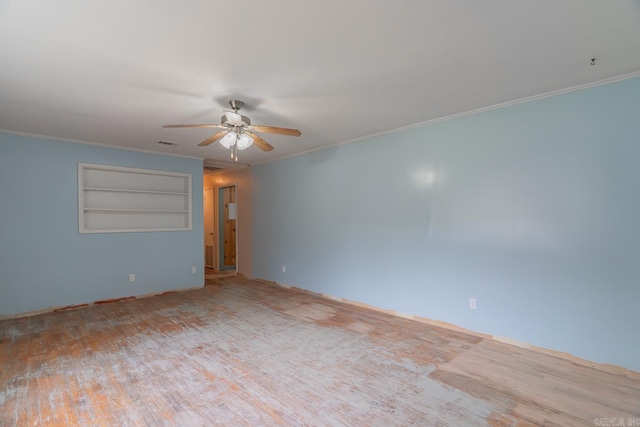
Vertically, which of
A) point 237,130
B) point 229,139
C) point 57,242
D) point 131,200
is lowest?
point 57,242

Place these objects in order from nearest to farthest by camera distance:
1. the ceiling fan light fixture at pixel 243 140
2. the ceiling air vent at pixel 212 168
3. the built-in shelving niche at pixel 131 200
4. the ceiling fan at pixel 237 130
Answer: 1. the ceiling fan at pixel 237 130
2. the ceiling fan light fixture at pixel 243 140
3. the built-in shelving niche at pixel 131 200
4. the ceiling air vent at pixel 212 168

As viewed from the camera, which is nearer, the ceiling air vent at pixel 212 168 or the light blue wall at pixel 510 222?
the light blue wall at pixel 510 222

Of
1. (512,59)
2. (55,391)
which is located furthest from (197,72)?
(55,391)

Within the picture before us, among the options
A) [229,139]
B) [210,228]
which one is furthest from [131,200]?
[229,139]

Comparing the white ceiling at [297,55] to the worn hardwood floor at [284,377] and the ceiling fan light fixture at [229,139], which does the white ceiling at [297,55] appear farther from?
the worn hardwood floor at [284,377]

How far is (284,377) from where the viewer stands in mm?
2465

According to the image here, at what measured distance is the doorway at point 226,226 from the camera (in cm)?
732

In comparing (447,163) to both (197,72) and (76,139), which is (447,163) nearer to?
(197,72)

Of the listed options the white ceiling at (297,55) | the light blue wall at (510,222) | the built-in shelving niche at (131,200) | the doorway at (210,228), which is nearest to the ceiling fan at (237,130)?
the white ceiling at (297,55)

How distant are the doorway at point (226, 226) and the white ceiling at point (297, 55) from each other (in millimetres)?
3916

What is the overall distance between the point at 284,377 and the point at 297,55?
2480 millimetres

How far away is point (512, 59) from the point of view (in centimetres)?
224

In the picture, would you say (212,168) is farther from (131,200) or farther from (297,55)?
(297,55)

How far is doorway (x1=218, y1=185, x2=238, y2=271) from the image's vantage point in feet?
24.0
